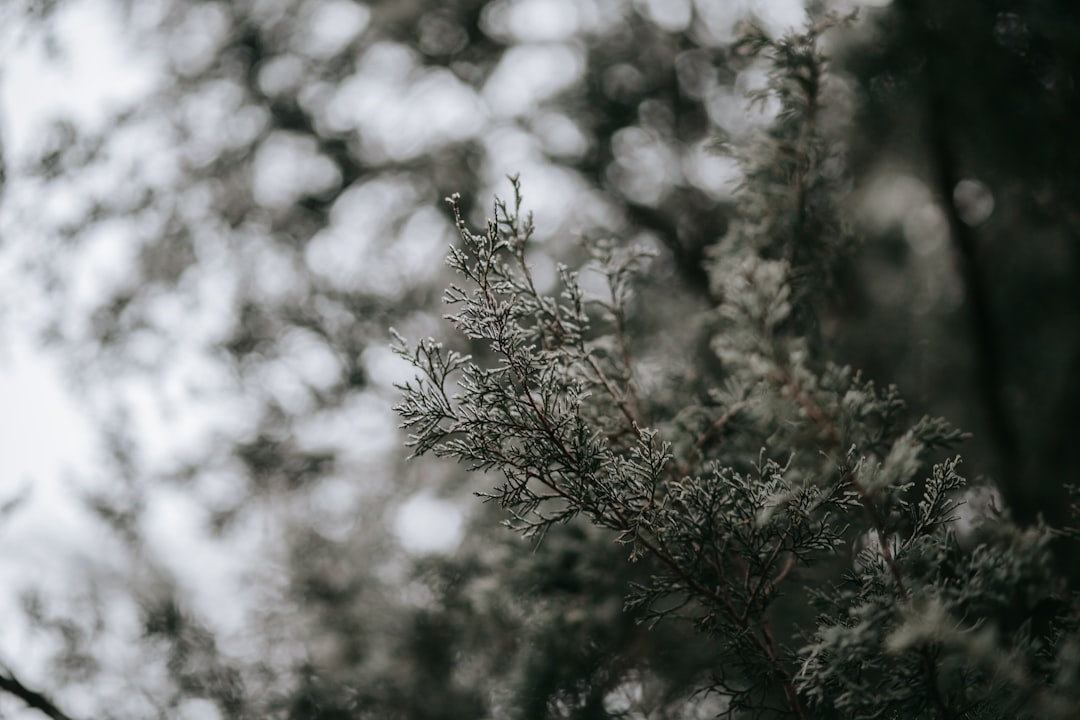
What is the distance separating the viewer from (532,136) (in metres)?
6.04

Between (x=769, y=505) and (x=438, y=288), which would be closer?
(x=769, y=505)

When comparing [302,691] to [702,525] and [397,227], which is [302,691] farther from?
[397,227]

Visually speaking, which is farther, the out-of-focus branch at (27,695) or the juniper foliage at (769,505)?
the out-of-focus branch at (27,695)

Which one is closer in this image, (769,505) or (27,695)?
(769,505)

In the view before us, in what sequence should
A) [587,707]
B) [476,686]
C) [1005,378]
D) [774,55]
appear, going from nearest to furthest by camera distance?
[774,55]
[587,707]
[476,686]
[1005,378]

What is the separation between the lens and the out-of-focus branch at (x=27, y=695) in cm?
237

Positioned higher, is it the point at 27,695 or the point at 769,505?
the point at 27,695

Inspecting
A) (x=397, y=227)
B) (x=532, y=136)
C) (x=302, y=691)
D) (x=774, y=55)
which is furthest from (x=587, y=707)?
(x=532, y=136)

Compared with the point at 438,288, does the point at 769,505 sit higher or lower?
lower

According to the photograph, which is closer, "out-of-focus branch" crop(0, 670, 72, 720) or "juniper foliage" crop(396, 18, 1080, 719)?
"juniper foliage" crop(396, 18, 1080, 719)

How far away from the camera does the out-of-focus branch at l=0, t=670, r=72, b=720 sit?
7.79 ft

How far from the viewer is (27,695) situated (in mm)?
2410

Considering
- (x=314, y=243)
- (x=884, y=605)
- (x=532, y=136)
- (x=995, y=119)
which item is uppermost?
(x=532, y=136)

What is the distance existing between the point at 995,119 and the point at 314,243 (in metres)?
4.83
